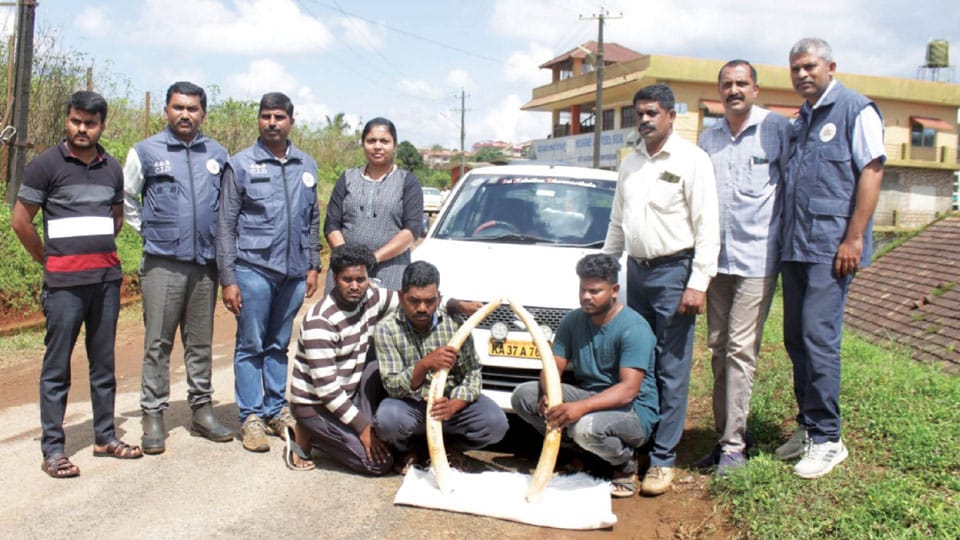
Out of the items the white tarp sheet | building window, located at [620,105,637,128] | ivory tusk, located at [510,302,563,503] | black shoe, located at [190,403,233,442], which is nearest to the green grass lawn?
the white tarp sheet

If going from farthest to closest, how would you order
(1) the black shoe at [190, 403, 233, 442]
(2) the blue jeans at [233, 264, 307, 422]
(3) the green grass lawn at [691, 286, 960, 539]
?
(1) the black shoe at [190, 403, 233, 442]
(2) the blue jeans at [233, 264, 307, 422]
(3) the green grass lawn at [691, 286, 960, 539]

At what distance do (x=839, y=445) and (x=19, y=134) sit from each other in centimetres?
841

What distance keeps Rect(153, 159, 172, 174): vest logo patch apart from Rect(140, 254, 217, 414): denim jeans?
0.49m

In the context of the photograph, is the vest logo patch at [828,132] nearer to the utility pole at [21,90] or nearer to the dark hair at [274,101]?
the dark hair at [274,101]

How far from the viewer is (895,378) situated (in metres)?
5.37

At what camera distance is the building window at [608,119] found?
120 feet

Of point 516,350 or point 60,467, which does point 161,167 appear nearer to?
point 60,467

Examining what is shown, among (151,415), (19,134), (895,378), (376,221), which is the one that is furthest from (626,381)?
(19,134)

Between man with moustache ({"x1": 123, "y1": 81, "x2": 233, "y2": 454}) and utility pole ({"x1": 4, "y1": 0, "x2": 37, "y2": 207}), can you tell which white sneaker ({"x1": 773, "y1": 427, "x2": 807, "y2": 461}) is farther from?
utility pole ({"x1": 4, "y1": 0, "x2": 37, "y2": 207})

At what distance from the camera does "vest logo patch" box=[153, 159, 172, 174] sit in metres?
4.76

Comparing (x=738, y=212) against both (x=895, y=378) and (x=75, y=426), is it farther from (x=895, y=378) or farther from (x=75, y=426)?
(x=75, y=426)

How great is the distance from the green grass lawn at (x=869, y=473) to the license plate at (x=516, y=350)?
3.86ft

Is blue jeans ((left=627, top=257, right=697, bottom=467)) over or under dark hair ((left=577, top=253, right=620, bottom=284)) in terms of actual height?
under

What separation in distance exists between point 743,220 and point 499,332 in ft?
4.74
